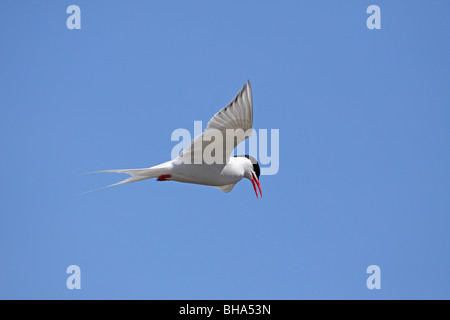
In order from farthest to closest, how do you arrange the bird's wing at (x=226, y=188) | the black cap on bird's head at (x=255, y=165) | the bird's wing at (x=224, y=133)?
the bird's wing at (x=226, y=188)
the black cap on bird's head at (x=255, y=165)
the bird's wing at (x=224, y=133)

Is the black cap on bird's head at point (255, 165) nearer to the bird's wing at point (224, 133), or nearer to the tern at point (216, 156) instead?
the tern at point (216, 156)

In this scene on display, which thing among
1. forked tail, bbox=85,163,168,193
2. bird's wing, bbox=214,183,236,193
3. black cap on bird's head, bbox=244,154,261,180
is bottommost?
bird's wing, bbox=214,183,236,193

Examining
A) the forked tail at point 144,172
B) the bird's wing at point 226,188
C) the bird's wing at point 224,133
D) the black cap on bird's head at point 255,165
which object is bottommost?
the bird's wing at point 226,188

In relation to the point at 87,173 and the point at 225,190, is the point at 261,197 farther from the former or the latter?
the point at 87,173

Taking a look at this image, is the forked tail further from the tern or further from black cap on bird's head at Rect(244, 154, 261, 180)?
black cap on bird's head at Rect(244, 154, 261, 180)

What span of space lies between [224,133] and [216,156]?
73cm

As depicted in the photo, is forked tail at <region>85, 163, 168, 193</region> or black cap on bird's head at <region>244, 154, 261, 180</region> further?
black cap on bird's head at <region>244, 154, 261, 180</region>

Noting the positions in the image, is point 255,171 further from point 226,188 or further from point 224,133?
point 224,133

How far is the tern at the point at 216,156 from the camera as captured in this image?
22.4 ft

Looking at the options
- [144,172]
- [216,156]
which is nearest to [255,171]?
[216,156]

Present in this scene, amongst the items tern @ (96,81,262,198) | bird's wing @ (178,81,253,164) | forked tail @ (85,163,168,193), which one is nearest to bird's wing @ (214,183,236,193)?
tern @ (96,81,262,198)

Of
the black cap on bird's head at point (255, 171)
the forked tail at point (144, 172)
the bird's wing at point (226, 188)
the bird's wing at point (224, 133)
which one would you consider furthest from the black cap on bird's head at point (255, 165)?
the forked tail at point (144, 172)

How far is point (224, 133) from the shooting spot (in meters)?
7.15

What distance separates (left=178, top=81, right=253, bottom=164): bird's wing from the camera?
6734 millimetres
